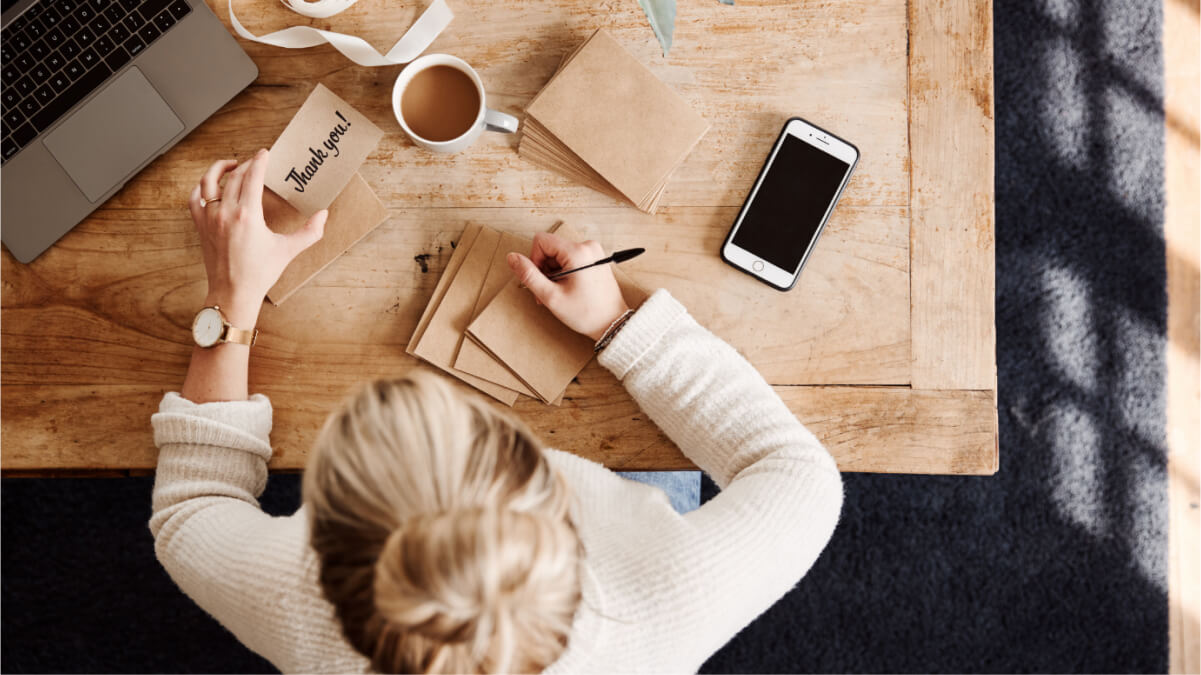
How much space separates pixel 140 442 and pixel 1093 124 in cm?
179

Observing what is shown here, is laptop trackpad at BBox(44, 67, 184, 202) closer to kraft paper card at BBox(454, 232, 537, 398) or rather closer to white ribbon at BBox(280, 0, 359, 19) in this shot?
white ribbon at BBox(280, 0, 359, 19)

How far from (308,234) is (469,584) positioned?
52 cm

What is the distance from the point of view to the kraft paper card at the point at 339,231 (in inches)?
35.1

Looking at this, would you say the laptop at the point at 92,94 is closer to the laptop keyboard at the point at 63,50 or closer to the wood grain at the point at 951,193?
the laptop keyboard at the point at 63,50

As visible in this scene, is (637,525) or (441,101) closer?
(637,525)

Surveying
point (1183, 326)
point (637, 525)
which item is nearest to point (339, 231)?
point (637, 525)

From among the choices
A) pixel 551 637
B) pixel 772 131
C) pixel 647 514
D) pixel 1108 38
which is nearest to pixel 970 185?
pixel 772 131

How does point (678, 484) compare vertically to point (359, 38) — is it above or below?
below

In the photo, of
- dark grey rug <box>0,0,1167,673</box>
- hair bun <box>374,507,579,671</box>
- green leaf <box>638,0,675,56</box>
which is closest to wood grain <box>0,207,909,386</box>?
green leaf <box>638,0,675,56</box>

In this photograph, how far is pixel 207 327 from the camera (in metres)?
0.86

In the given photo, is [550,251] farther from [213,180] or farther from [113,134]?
[113,134]

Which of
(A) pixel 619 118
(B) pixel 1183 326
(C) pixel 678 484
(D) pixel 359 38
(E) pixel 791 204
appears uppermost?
(D) pixel 359 38

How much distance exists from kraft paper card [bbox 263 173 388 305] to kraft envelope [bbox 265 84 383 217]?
1 centimetres

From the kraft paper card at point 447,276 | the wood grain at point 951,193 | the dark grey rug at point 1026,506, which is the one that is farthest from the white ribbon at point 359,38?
the dark grey rug at point 1026,506
